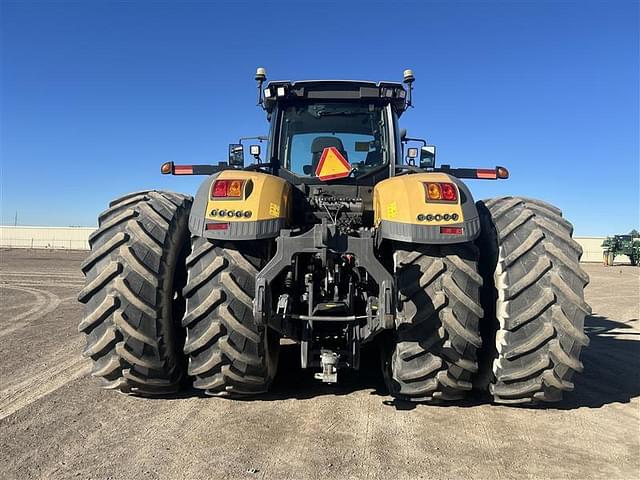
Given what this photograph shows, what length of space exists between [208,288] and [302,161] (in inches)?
78.3

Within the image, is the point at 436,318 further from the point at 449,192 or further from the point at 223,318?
the point at 223,318

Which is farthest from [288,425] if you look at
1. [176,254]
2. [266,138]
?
[266,138]

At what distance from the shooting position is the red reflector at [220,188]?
3428 millimetres

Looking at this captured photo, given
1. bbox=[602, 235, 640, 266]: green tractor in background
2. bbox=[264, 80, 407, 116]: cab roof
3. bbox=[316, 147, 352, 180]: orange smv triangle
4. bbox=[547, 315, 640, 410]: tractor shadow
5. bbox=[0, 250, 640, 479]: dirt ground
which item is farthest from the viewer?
bbox=[602, 235, 640, 266]: green tractor in background

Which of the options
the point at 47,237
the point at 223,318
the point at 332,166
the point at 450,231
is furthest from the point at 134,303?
the point at 47,237

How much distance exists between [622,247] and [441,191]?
37.0 metres

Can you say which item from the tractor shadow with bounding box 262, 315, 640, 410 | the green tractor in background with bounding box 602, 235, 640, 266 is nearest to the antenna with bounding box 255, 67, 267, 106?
the tractor shadow with bounding box 262, 315, 640, 410

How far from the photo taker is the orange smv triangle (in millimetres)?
4430

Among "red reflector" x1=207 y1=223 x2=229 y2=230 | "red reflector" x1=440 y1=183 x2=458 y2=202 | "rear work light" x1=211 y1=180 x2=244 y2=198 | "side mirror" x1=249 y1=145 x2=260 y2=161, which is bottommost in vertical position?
"red reflector" x1=207 y1=223 x2=229 y2=230

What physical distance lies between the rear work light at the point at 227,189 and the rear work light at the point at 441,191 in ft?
4.51

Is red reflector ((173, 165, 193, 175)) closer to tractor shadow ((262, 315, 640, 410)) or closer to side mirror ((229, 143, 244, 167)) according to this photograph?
side mirror ((229, 143, 244, 167))

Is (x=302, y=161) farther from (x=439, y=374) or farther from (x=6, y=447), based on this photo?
(x=6, y=447)

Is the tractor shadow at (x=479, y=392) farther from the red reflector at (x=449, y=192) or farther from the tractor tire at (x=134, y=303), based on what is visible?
the red reflector at (x=449, y=192)

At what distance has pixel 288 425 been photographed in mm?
Result: 3271
